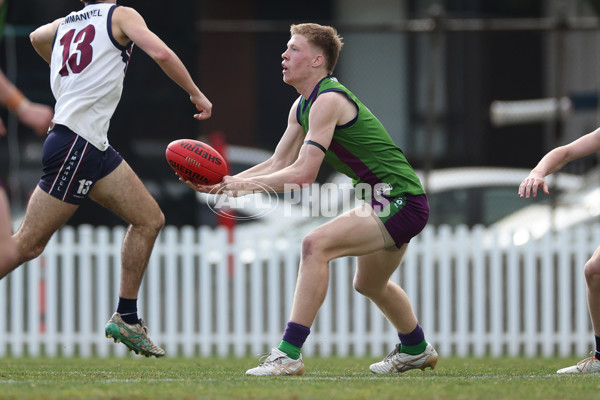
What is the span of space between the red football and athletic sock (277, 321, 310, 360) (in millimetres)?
906

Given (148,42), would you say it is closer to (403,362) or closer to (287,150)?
(287,150)

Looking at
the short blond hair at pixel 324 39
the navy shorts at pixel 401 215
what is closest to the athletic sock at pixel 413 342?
the navy shorts at pixel 401 215

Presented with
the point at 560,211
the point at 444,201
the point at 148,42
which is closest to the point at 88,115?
the point at 148,42

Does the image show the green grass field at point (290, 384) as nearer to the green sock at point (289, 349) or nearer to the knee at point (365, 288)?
the green sock at point (289, 349)

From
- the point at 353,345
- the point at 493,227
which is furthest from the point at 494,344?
the point at 493,227

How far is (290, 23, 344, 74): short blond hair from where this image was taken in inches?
239

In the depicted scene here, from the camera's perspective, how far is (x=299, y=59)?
19.9ft

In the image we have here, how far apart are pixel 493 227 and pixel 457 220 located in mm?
419

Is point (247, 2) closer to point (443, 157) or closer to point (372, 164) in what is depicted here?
point (443, 157)

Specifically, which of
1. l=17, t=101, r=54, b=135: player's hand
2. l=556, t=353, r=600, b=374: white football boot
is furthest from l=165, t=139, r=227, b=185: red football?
l=556, t=353, r=600, b=374: white football boot

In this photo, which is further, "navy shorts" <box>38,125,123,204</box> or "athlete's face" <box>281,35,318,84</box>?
"athlete's face" <box>281,35,318,84</box>

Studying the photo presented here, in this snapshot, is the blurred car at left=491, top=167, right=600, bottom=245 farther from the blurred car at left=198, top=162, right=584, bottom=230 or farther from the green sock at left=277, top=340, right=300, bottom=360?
the green sock at left=277, top=340, right=300, bottom=360

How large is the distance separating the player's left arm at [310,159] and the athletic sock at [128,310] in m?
0.92

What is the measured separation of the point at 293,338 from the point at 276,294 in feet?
13.8
